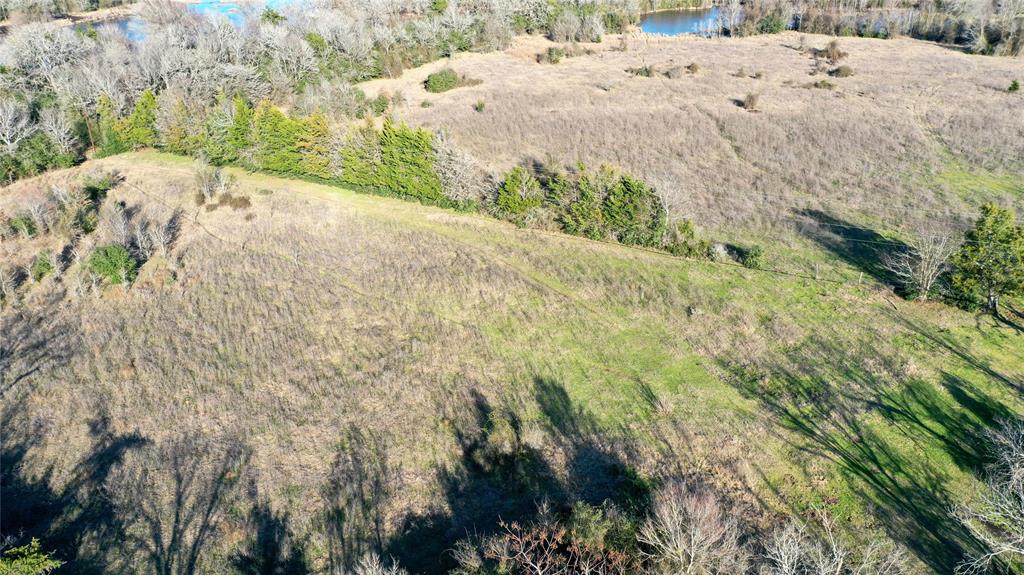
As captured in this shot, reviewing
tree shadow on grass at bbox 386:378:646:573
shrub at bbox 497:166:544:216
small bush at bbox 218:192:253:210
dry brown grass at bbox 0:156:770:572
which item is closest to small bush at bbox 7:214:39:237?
dry brown grass at bbox 0:156:770:572

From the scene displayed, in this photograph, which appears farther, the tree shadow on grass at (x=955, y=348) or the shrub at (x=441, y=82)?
the shrub at (x=441, y=82)

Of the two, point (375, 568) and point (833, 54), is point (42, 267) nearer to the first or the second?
point (375, 568)

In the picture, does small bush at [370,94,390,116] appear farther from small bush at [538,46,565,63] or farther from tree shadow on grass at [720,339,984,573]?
tree shadow on grass at [720,339,984,573]

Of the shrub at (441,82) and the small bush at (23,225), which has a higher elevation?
the shrub at (441,82)

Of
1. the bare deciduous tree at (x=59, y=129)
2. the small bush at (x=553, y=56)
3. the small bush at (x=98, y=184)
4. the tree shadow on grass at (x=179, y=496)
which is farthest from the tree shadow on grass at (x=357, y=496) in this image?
the small bush at (x=553, y=56)

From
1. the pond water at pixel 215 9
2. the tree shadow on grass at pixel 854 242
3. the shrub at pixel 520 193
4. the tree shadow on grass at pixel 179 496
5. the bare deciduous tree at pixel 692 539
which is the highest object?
the pond water at pixel 215 9

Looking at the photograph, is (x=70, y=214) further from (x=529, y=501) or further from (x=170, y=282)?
(x=529, y=501)

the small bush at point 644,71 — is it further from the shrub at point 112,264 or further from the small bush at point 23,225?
the small bush at point 23,225
